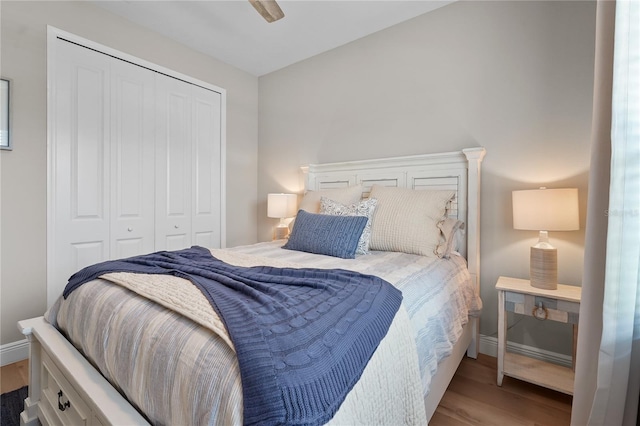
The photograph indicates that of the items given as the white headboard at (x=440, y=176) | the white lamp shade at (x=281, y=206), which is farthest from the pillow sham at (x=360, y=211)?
the white lamp shade at (x=281, y=206)

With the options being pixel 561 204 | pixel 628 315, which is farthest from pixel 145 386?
pixel 561 204

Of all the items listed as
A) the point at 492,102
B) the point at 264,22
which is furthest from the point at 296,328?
the point at 264,22

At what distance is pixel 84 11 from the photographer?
234 centimetres

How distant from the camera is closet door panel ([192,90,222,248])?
3117mm

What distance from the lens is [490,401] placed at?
5.27 ft

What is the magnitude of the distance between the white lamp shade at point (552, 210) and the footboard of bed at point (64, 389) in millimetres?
2010

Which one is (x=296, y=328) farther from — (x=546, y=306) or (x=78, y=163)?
(x=78, y=163)

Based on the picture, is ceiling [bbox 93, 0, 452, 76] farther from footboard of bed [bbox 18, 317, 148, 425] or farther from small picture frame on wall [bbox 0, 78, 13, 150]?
footboard of bed [bbox 18, 317, 148, 425]

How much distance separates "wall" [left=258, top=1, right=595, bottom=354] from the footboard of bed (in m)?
2.28

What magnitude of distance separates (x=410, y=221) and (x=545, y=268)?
804mm

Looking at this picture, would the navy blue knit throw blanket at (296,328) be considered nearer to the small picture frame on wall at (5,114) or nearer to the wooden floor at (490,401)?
the wooden floor at (490,401)

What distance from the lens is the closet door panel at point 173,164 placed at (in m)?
2.83

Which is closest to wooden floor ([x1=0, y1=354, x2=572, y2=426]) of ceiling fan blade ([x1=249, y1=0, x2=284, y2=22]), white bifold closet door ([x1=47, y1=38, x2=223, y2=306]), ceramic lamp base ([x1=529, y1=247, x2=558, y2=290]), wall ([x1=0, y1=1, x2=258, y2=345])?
wall ([x1=0, y1=1, x2=258, y2=345])

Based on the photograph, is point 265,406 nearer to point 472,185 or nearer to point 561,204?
point 561,204
